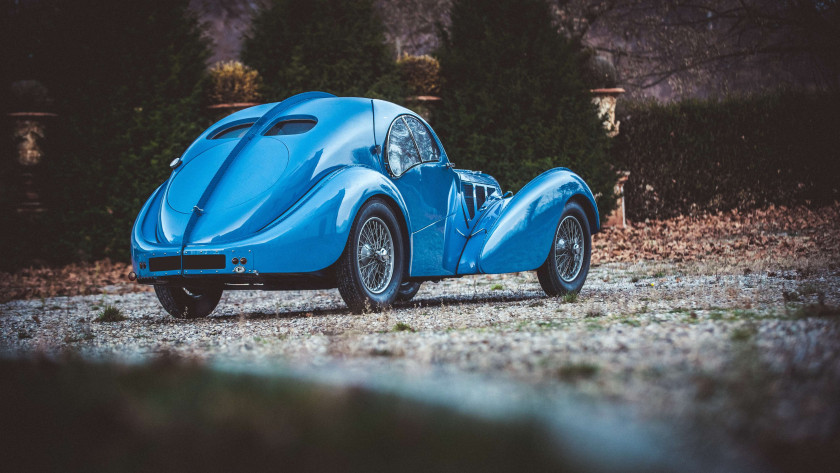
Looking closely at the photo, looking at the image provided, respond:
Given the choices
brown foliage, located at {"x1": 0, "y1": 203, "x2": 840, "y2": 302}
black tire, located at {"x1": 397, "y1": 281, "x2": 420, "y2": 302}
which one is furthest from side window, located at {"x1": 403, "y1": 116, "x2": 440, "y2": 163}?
brown foliage, located at {"x1": 0, "y1": 203, "x2": 840, "y2": 302}

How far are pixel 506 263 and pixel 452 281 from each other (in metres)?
3.49

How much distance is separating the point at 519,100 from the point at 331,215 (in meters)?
8.07

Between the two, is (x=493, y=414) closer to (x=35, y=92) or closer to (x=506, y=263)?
(x=506, y=263)

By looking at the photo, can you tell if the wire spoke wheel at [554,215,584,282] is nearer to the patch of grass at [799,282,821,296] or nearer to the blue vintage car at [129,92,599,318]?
the blue vintage car at [129,92,599,318]

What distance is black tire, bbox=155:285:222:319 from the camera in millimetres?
6301

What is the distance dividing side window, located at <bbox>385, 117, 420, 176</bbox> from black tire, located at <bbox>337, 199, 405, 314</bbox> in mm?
497

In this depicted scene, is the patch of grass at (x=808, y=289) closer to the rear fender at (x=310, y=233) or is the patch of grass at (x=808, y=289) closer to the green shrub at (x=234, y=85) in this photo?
the rear fender at (x=310, y=233)

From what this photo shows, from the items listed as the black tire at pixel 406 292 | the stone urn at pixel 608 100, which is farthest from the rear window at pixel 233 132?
the stone urn at pixel 608 100

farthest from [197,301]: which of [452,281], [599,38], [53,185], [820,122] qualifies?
[599,38]

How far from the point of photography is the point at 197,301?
657 cm

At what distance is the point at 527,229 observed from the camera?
21.7 ft

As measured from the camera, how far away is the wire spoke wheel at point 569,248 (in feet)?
23.1

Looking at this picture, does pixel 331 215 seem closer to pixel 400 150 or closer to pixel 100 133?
pixel 400 150

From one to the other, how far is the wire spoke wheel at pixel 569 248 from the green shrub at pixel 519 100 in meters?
5.37
